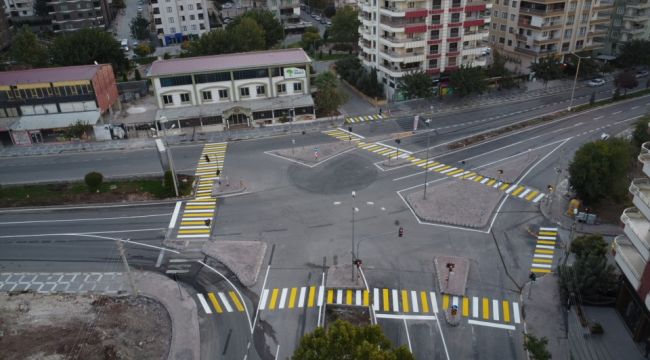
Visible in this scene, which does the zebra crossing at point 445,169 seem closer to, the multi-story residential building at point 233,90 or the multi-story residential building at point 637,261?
the multi-story residential building at point 233,90

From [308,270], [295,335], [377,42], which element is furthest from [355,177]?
[377,42]

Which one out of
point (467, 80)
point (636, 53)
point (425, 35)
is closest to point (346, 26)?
point (425, 35)

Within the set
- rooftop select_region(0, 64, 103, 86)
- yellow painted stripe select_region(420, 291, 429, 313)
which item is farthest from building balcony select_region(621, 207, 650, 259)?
rooftop select_region(0, 64, 103, 86)

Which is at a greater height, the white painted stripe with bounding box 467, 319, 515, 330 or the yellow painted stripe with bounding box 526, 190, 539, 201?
the yellow painted stripe with bounding box 526, 190, 539, 201

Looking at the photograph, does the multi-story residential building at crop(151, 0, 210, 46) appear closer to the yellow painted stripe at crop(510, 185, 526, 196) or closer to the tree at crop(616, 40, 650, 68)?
the tree at crop(616, 40, 650, 68)

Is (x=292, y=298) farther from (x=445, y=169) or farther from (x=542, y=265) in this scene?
(x=445, y=169)

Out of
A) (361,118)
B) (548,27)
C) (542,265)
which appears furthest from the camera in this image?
(548,27)
